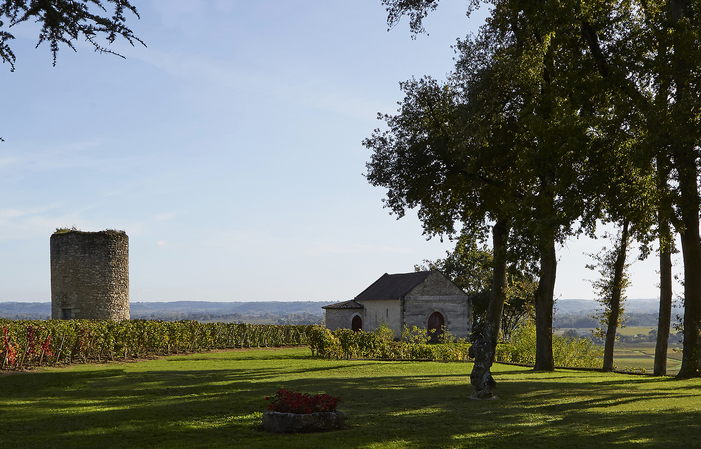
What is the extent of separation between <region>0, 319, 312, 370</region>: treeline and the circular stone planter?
15385 millimetres

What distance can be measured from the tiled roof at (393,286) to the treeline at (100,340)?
52.1 feet

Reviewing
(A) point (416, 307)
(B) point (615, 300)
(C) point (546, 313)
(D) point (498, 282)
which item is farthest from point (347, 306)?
(C) point (546, 313)

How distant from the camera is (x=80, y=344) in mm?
24844

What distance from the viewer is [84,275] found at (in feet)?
124

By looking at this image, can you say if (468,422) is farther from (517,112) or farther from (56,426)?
(517,112)

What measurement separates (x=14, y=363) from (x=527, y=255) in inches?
748

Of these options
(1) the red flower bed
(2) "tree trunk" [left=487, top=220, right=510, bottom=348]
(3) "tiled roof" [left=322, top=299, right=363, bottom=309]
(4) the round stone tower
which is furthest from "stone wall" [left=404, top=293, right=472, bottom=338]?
(1) the red flower bed

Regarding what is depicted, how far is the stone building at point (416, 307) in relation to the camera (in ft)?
157

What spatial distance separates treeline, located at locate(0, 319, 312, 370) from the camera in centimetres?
2162

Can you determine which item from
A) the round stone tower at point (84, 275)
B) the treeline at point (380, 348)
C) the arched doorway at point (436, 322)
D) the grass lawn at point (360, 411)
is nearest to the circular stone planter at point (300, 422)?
the grass lawn at point (360, 411)

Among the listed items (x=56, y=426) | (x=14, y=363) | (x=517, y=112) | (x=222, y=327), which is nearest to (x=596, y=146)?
(x=517, y=112)

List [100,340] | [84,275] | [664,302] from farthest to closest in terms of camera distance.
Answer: [84,275], [100,340], [664,302]

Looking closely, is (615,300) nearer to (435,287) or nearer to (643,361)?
(435,287)

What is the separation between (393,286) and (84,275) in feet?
85.4
